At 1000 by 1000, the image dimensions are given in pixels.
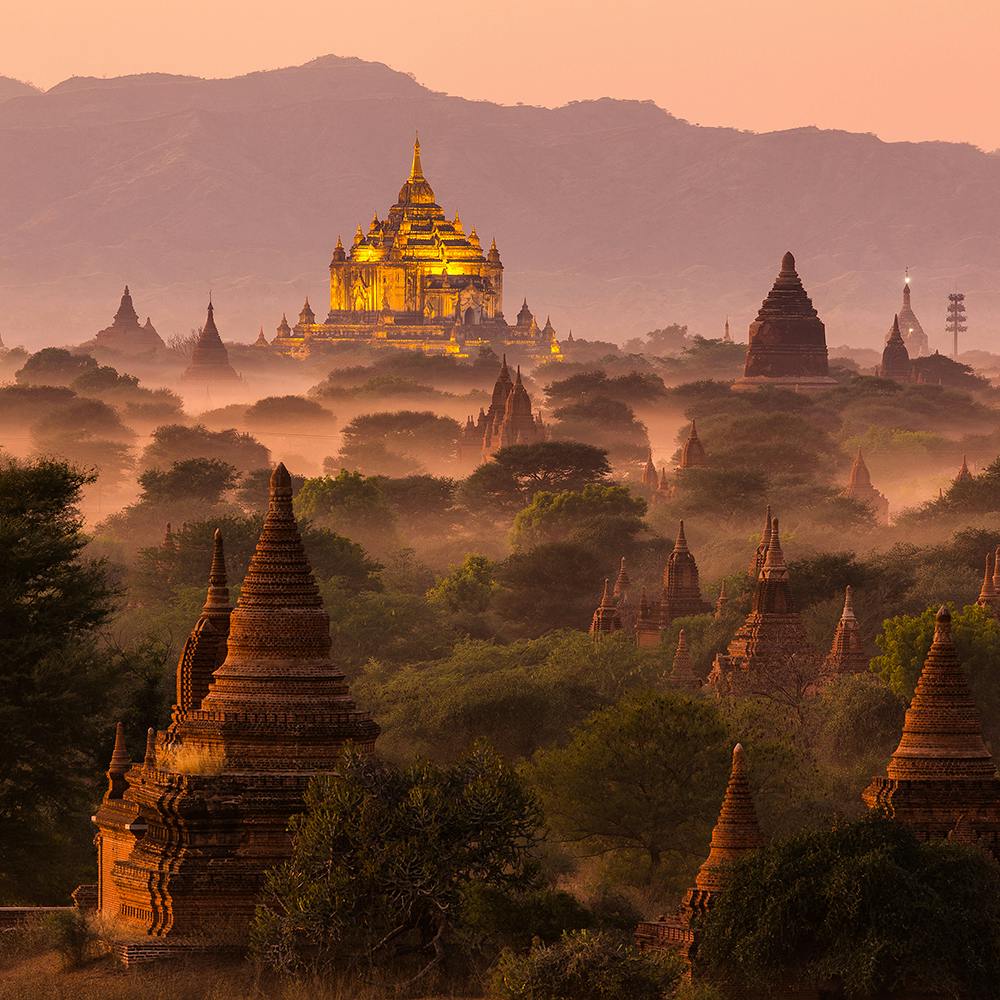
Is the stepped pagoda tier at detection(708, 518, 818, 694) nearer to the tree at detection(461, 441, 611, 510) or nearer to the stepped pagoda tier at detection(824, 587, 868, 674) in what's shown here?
the stepped pagoda tier at detection(824, 587, 868, 674)

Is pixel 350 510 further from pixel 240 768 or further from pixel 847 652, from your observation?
pixel 240 768

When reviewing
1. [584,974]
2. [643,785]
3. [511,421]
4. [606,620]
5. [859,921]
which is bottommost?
[606,620]

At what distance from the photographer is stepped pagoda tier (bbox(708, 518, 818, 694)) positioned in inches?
3376

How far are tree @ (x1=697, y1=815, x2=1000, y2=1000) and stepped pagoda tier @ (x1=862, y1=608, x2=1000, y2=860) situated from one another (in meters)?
4.41

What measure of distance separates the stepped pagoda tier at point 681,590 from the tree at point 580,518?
25641mm

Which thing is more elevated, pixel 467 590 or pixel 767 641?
pixel 767 641

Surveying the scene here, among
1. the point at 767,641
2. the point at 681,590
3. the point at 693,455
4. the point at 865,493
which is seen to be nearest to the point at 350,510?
the point at 693,455

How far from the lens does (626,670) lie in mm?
89750

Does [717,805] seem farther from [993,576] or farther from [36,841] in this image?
[993,576]

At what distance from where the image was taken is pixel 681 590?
10862cm

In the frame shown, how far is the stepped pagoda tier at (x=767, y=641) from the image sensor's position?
85750mm

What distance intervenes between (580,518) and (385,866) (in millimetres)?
100968

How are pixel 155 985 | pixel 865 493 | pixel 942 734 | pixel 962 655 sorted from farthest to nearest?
pixel 865 493
pixel 962 655
pixel 942 734
pixel 155 985

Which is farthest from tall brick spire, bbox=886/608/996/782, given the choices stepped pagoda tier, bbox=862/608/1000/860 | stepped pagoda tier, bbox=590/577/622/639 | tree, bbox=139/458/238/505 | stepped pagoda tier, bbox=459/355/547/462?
stepped pagoda tier, bbox=459/355/547/462
